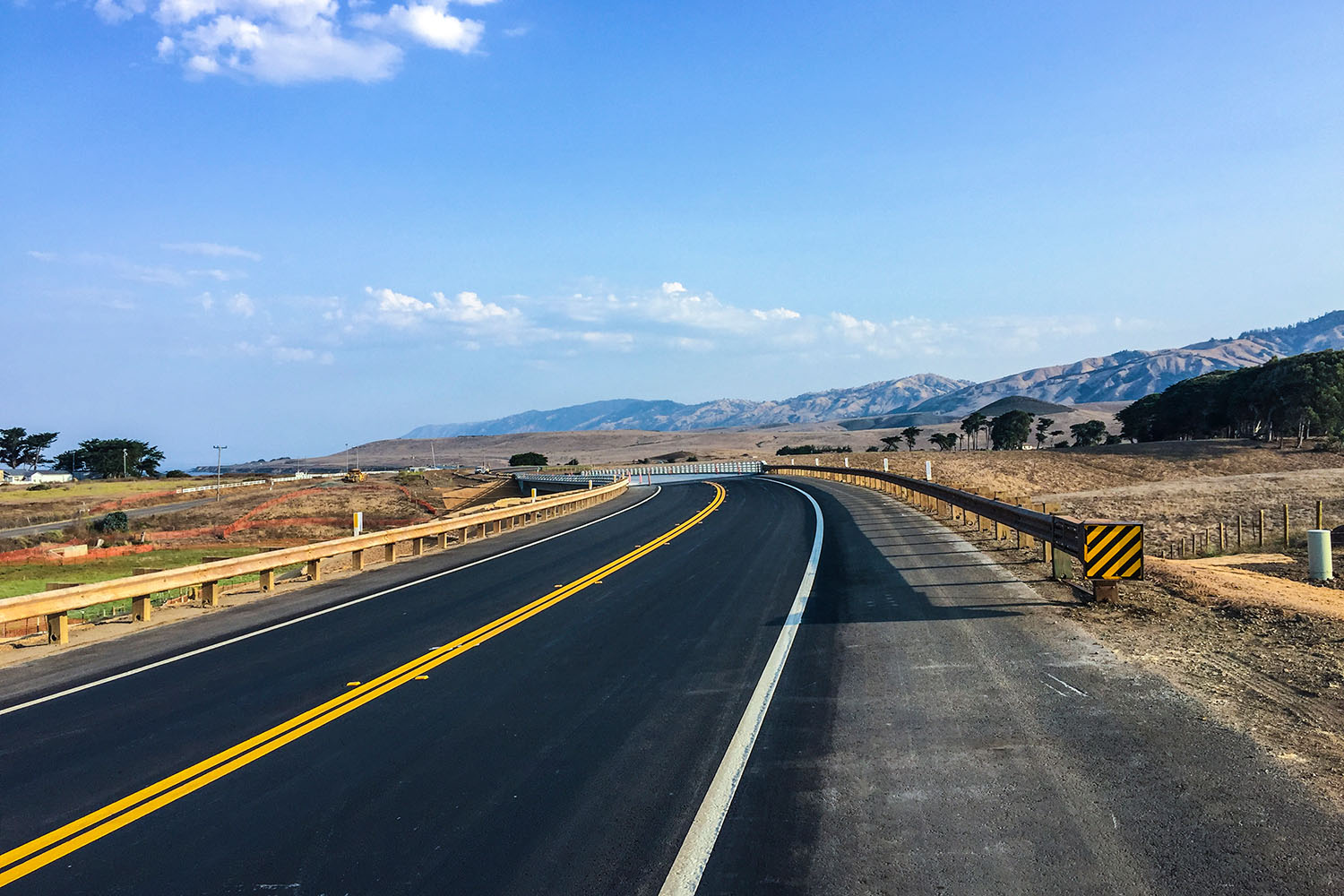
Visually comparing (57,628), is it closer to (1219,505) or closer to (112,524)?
(1219,505)

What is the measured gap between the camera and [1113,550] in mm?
11383

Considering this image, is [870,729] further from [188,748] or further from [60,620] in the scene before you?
[60,620]

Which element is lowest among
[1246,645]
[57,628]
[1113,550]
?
[1246,645]

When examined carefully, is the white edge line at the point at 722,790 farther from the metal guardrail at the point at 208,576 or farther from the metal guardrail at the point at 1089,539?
the metal guardrail at the point at 208,576

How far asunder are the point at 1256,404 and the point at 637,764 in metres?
91.0

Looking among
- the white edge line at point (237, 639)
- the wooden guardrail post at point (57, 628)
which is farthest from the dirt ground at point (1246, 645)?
the wooden guardrail post at point (57, 628)

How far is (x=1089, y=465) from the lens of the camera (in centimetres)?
6781

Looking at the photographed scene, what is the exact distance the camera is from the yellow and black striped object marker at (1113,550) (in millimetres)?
11258

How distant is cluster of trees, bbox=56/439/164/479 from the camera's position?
12112 centimetres

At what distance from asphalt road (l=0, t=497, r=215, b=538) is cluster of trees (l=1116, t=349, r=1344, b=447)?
89.0 m

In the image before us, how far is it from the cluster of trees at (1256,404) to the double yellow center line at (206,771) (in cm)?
8120

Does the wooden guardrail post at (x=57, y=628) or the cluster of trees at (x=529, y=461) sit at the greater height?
the cluster of trees at (x=529, y=461)

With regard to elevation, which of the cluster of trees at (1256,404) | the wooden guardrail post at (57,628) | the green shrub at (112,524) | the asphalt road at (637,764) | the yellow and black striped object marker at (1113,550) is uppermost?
the cluster of trees at (1256,404)

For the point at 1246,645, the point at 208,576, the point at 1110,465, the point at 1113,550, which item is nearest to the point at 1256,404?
the point at 1110,465
